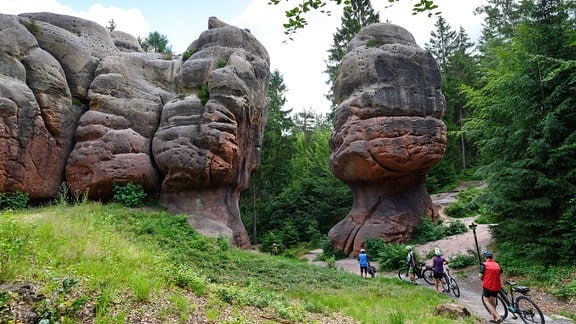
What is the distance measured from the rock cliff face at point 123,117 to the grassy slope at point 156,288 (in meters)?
5.91

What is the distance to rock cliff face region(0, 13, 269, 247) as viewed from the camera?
1544 centimetres

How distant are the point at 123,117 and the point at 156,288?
13643mm

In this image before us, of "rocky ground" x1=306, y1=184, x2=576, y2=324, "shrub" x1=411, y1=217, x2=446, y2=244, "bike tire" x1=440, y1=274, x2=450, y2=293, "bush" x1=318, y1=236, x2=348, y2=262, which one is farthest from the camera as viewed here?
"bush" x1=318, y1=236, x2=348, y2=262

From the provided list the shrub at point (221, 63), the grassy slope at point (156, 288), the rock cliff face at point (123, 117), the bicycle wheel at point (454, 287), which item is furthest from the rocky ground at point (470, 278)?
the shrub at point (221, 63)

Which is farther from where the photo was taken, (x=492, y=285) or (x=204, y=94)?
(x=204, y=94)

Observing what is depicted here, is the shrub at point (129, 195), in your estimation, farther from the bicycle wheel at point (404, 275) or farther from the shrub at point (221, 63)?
the bicycle wheel at point (404, 275)

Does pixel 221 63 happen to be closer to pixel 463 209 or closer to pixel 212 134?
pixel 212 134

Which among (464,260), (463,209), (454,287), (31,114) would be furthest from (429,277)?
(31,114)

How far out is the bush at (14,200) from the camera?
575 inches

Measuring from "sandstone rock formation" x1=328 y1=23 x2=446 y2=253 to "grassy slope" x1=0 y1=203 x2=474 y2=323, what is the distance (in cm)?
1018

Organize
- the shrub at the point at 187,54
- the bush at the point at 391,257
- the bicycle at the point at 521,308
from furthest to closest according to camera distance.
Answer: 1. the shrub at the point at 187,54
2. the bush at the point at 391,257
3. the bicycle at the point at 521,308

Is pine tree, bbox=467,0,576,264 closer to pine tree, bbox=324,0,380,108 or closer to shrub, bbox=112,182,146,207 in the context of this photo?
shrub, bbox=112,182,146,207

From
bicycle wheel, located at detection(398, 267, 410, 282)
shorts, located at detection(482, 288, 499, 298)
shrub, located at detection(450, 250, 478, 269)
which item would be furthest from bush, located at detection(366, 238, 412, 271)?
shorts, located at detection(482, 288, 499, 298)

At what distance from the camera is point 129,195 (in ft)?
54.8
